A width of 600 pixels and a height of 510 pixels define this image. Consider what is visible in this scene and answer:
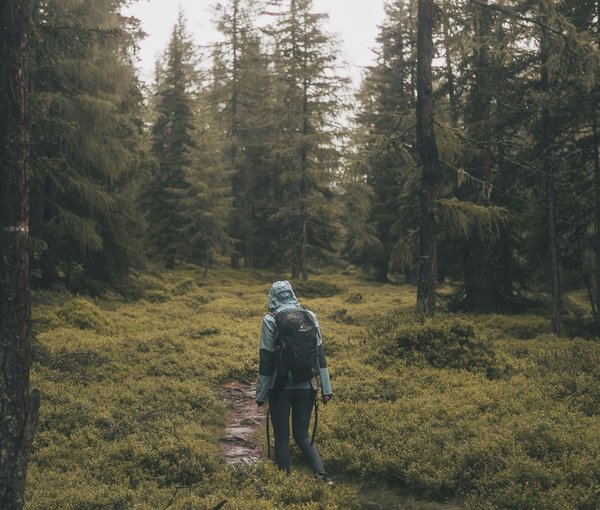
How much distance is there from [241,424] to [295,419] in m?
3.55

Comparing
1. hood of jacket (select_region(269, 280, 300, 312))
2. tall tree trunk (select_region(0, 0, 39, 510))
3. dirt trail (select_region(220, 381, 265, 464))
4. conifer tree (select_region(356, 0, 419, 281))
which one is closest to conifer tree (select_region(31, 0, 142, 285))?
dirt trail (select_region(220, 381, 265, 464))

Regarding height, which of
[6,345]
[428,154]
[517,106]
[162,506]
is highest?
[517,106]

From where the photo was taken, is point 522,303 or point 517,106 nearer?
point 517,106

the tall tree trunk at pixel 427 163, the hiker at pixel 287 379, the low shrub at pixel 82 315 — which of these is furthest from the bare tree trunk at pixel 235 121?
the hiker at pixel 287 379

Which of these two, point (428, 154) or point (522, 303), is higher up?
point (428, 154)

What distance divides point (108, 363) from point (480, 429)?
7.86 meters

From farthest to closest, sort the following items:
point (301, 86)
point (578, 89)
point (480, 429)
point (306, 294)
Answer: point (301, 86) < point (306, 294) < point (578, 89) < point (480, 429)

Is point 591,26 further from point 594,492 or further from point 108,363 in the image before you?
point 108,363

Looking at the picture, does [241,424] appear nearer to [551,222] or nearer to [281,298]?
[281,298]

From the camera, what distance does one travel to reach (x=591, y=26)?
55.2 ft

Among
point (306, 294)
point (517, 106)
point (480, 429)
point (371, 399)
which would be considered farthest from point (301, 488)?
point (306, 294)

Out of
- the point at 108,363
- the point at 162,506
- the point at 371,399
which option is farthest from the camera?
the point at 108,363

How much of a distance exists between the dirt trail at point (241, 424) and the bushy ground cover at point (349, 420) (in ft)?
0.98

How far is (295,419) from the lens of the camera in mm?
6672
